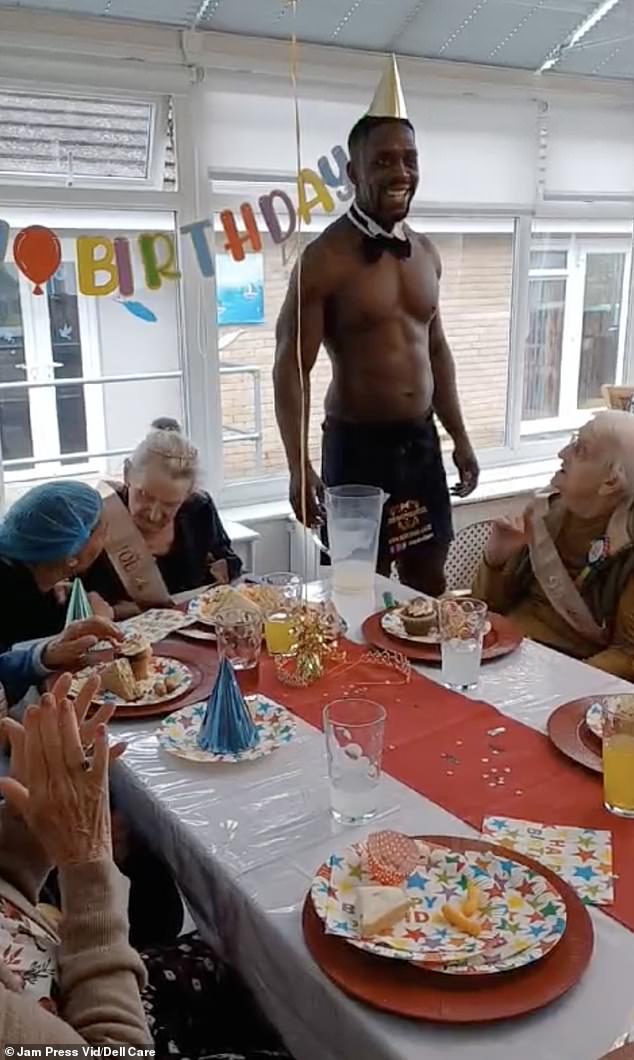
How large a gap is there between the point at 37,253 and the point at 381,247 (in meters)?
0.99

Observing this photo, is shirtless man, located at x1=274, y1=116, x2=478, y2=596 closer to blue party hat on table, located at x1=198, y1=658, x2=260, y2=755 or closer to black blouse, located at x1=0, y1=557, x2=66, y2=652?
black blouse, located at x1=0, y1=557, x2=66, y2=652

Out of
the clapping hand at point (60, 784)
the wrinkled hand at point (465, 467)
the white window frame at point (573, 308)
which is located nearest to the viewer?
the clapping hand at point (60, 784)

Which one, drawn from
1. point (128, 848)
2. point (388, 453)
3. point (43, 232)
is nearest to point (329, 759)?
point (128, 848)

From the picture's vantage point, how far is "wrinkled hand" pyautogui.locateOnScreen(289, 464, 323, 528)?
2.22 meters

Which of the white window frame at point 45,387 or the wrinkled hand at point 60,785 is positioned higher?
the white window frame at point 45,387

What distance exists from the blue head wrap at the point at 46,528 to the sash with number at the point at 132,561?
24cm

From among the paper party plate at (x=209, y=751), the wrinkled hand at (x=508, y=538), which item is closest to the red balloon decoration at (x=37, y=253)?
the wrinkled hand at (x=508, y=538)

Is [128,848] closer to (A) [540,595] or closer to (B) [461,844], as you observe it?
(B) [461,844]

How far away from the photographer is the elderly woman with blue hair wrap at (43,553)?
164 cm

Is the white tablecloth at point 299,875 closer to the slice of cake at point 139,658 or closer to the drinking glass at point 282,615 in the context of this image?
the slice of cake at point 139,658

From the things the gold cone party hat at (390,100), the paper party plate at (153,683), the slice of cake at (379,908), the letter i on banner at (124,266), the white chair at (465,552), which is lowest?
the white chair at (465,552)

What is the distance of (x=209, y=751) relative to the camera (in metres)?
1.20

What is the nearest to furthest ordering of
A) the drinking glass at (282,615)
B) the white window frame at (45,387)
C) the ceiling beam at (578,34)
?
the drinking glass at (282,615) < the white window frame at (45,387) < the ceiling beam at (578,34)

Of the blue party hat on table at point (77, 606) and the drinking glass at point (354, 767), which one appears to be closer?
the drinking glass at point (354, 767)
